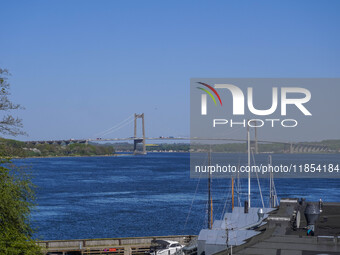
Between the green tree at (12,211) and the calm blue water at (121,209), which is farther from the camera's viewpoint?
the calm blue water at (121,209)

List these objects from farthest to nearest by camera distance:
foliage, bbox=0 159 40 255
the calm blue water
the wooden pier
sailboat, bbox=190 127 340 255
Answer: the calm blue water → the wooden pier → sailboat, bbox=190 127 340 255 → foliage, bbox=0 159 40 255

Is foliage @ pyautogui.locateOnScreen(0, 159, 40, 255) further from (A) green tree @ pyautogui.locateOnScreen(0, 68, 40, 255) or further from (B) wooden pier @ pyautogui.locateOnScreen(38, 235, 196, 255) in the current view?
(B) wooden pier @ pyautogui.locateOnScreen(38, 235, 196, 255)

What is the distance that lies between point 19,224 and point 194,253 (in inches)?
394

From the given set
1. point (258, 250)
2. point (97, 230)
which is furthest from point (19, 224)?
point (97, 230)

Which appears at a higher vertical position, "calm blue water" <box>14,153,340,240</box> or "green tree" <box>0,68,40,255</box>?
"green tree" <box>0,68,40,255</box>

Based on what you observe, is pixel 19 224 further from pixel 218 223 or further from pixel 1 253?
pixel 218 223

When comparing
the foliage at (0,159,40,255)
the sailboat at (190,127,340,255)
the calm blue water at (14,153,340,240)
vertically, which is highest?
the foliage at (0,159,40,255)

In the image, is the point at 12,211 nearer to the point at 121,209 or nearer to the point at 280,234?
the point at 280,234

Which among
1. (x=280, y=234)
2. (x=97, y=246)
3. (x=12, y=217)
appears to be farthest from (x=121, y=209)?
(x=12, y=217)

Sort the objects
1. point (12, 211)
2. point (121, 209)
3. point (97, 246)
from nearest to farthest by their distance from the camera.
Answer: point (12, 211)
point (97, 246)
point (121, 209)

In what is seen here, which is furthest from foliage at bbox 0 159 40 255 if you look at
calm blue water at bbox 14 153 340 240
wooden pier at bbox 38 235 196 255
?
wooden pier at bbox 38 235 196 255

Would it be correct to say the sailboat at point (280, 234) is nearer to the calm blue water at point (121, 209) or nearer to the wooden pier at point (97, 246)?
the wooden pier at point (97, 246)

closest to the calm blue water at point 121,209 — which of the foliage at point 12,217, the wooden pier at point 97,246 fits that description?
the wooden pier at point 97,246

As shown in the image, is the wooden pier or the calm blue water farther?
the calm blue water
